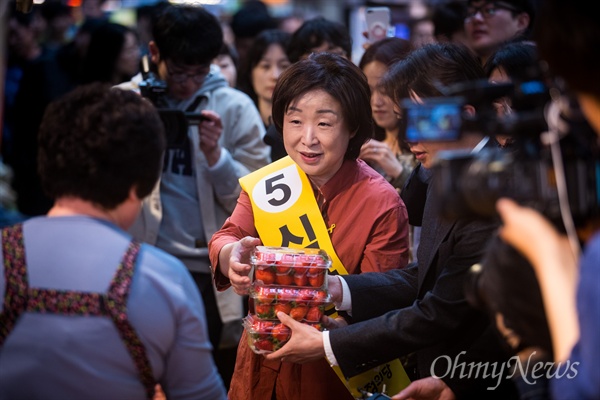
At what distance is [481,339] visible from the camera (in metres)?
2.84

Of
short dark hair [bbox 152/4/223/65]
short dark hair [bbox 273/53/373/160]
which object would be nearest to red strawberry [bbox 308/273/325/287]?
short dark hair [bbox 273/53/373/160]

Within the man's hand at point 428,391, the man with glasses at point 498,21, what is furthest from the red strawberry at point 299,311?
the man with glasses at point 498,21

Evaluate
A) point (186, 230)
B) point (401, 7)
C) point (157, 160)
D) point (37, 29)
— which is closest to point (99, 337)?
point (157, 160)

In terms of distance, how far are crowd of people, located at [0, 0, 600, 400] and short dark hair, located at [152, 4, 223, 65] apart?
1 cm

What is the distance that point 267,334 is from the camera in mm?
2881

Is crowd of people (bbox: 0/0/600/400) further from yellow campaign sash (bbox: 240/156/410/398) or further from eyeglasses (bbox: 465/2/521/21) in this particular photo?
eyeglasses (bbox: 465/2/521/21)

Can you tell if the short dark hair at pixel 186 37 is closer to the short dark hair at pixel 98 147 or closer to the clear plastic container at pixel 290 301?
the clear plastic container at pixel 290 301

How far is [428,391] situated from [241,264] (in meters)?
0.75

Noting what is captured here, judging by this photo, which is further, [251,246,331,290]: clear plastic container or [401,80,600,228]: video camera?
[251,246,331,290]: clear plastic container

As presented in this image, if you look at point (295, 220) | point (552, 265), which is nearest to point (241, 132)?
point (295, 220)

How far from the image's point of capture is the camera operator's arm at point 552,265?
1.74m

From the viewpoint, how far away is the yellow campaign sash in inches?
122

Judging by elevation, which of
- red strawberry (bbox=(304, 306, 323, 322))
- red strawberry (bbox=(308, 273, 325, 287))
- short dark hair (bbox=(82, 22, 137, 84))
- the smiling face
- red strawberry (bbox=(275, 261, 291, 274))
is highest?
the smiling face

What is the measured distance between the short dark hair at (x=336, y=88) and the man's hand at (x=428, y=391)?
931mm
